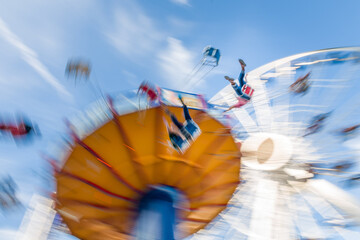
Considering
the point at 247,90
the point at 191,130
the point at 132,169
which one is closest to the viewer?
the point at 191,130

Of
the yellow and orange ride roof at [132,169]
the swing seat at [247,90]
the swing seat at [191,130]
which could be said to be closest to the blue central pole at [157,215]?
the yellow and orange ride roof at [132,169]

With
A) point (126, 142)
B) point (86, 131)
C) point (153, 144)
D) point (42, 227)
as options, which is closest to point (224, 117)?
point (153, 144)

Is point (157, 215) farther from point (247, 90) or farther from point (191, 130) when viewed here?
point (247, 90)

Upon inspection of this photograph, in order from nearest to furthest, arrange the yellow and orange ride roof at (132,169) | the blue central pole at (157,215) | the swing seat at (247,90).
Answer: the blue central pole at (157,215), the yellow and orange ride roof at (132,169), the swing seat at (247,90)

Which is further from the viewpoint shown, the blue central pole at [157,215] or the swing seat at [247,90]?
the swing seat at [247,90]

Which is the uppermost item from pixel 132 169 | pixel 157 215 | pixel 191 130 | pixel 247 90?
pixel 247 90

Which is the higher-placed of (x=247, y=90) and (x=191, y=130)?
(x=247, y=90)

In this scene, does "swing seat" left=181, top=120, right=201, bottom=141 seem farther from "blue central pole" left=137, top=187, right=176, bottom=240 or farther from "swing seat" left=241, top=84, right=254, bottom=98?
"swing seat" left=241, top=84, right=254, bottom=98

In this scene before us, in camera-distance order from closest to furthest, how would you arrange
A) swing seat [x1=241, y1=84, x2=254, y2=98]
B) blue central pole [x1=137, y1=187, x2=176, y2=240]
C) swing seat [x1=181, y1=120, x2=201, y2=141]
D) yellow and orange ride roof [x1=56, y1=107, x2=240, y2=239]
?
blue central pole [x1=137, y1=187, x2=176, y2=240], swing seat [x1=181, y1=120, x2=201, y2=141], yellow and orange ride roof [x1=56, y1=107, x2=240, y2=239], swing seat [x1=241, y1=84, x2=254, y2=98]

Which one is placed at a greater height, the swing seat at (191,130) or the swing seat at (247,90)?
the swing seat at (247,90)

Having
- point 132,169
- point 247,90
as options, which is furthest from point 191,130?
point 247,90

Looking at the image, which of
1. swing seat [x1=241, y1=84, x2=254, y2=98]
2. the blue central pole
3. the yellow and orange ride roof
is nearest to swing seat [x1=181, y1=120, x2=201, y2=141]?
the yellow and orange ride roof

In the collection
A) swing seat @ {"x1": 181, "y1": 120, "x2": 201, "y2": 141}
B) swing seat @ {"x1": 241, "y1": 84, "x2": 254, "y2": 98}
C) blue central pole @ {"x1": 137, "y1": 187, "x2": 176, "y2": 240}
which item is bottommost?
blue central pole @ {"x1": 137, "y1": 187, "x2": 176, "y2": 240}

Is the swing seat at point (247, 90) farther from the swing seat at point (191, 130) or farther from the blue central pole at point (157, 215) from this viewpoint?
the blue central pole at point (157, 215)
